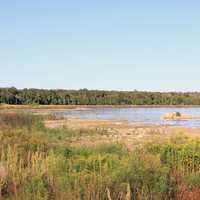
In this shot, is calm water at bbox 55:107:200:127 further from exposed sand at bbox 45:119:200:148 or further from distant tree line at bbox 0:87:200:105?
distant tree line at bbox 0:87:200:105

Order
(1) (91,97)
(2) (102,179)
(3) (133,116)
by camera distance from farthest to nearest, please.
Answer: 1. (1) (91,97)
2. (3) (133,116)
3. (2) (102,179)

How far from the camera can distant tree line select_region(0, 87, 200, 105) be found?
127875mm

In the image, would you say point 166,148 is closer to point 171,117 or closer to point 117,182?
point 117,182

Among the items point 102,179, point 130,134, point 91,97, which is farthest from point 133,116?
point 91,97

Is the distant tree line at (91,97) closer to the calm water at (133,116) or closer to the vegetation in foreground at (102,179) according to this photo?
the calm water at (133,116)

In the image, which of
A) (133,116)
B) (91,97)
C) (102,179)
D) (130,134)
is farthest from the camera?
(91,97)

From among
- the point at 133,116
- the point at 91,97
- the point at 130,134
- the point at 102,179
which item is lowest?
the point at 133,116

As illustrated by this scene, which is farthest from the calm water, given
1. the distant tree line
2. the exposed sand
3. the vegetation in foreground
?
the distant tree line

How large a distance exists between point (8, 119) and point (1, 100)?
89646mm

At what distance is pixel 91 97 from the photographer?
5645 inches

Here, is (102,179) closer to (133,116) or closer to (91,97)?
(133,116)

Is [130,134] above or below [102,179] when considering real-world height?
below

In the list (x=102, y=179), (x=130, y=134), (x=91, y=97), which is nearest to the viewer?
(x=102, y=179)

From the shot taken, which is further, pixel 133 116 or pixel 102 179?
pixel 133 116
